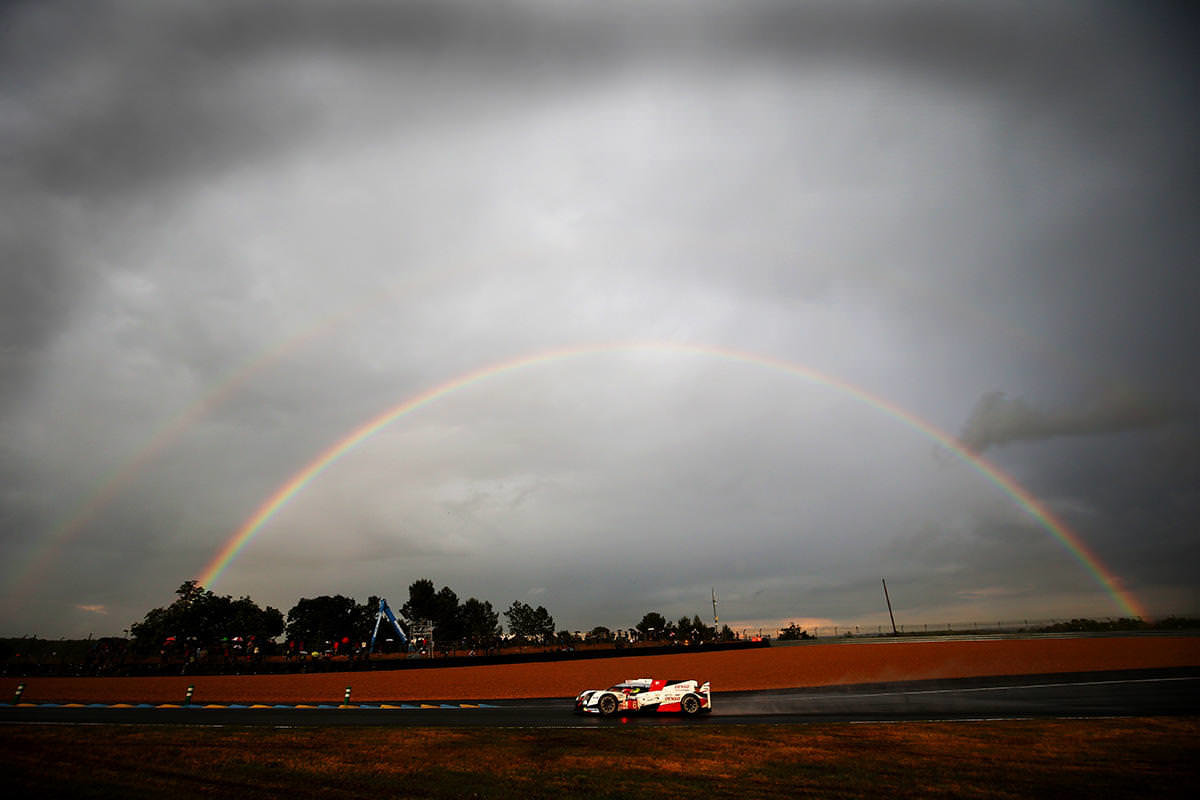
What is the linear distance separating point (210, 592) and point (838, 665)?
446 feet

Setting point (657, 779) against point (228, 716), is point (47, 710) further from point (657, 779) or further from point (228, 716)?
point (657, 779)

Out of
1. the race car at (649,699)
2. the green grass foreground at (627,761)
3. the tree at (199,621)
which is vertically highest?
the tree at (199,621)

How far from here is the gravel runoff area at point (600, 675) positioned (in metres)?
43.1

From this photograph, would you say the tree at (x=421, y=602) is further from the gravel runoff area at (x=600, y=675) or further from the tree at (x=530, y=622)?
the gravel runoff area at (x=600, y=675)

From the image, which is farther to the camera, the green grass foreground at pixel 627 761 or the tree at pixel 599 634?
the tree at pixel 599 634

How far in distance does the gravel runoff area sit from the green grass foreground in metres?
20.5

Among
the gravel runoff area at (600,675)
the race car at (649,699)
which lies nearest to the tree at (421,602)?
the gravel runoff area at (600,675)

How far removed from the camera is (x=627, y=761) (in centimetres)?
1800

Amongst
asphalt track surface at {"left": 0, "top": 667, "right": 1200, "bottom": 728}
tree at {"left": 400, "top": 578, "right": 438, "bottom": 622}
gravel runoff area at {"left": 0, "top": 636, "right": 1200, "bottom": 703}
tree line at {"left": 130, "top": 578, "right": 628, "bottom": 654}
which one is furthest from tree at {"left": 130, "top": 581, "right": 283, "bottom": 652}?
asphalt track surface at {"left": 0, "top": 667, "right": 1200, "bottom": 728}

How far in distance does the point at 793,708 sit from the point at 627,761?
15.1m

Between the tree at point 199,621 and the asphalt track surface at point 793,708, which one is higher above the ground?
the tree at point 199,621

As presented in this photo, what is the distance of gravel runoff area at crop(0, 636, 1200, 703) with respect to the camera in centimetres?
4306

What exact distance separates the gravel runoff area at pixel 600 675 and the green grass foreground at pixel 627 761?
67.2 ft

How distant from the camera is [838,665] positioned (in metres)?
55.2
